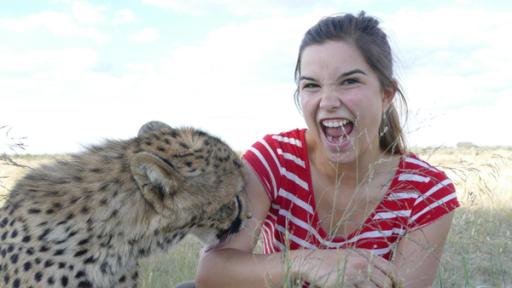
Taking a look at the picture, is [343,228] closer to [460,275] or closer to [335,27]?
[335,27]

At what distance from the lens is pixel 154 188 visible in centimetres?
193

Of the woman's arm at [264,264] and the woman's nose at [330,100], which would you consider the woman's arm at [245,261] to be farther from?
the woman's nose at [330,100]

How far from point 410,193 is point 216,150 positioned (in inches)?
30.6

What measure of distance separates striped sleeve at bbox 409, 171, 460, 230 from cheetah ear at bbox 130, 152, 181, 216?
906 mm

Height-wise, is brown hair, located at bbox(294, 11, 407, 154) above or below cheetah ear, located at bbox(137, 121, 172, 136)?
above

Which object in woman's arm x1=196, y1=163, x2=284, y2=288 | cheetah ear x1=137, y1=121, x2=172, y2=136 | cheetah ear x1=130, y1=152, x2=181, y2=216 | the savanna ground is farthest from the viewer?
the savanna ground

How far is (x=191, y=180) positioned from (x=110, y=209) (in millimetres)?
260

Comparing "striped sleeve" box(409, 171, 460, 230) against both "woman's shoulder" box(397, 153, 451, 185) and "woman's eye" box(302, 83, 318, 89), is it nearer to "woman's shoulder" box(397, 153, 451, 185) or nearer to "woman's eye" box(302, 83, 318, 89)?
"woman's shoulder" box(397, 153, 451, 185)

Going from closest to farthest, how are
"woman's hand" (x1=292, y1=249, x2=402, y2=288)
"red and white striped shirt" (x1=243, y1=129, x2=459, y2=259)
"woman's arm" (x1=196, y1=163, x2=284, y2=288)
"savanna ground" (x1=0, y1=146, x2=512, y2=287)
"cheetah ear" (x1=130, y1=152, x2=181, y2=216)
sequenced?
"cheetah ear" (x1=130, y1=152, x2=181, y2=216)
"woman's hand" (x1=292, y1=249, x2=402, y2=288)
"woman's arm" (x1=196, y1=163, x2=284, y2=288)
"red and white striped shirt" (x1=243, y1=129, x2=459, y2=259)
"savanna ground" (x1=0, y1=146, x2=512, y2=287)

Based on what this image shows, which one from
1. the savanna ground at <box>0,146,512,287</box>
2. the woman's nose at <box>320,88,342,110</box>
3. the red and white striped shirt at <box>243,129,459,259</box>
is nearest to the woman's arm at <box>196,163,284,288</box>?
the red and white striped shirt at <box>243,129,459,259</box>

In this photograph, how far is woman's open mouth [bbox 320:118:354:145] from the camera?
236cm

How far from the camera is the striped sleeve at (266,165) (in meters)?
2.45

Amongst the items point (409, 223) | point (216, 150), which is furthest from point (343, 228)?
point (216, 150)

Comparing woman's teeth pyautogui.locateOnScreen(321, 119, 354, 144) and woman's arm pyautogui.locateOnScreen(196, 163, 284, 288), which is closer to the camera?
woman's arm pyautogui.locateOnScreen(196, 163, 284, 288)
